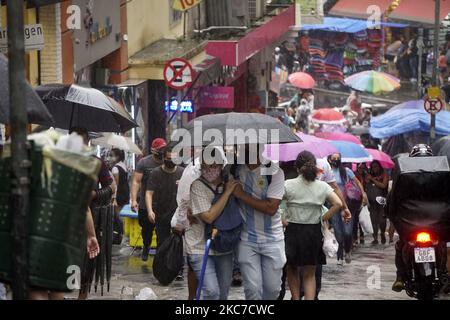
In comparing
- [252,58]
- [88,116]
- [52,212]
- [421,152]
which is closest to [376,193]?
[421,152]

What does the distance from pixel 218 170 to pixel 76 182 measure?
10.8 feet

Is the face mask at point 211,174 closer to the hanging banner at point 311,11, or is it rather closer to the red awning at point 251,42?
the red awning at point 251,42

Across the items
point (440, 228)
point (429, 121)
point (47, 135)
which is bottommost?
point (429, 121)

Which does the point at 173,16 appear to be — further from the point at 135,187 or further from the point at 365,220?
the point at 135,187

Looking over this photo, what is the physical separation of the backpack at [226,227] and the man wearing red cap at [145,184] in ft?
17.5

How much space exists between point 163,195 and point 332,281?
2.39 m

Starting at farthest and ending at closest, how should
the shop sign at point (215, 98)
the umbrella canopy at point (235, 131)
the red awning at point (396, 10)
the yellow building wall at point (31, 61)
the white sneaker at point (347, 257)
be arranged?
the red awning at point (396, 10) → the shop sign at point (215, 98) → the white sneaker at point (347, 257) → the yellow building wall at point (31, 61) → the umbrella canopy at point (235, 131)

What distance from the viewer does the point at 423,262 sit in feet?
41.6

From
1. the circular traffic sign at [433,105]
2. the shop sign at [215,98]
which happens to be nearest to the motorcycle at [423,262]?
the circular traffic sign at [433,105]

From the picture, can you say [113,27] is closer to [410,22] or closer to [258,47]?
[258,47]

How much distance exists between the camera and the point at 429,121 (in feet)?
95.0

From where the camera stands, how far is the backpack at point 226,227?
10742 mm
